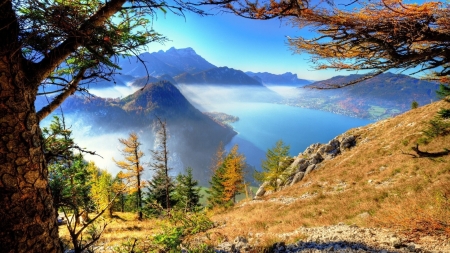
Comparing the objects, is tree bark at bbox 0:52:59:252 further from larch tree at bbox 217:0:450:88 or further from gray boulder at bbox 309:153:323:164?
gray boulder at bbox 309:153:323:164

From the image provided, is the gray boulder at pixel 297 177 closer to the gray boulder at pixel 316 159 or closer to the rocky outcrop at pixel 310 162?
the rocky outcrop at pixel 310 162

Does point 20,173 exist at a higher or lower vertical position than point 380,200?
higher

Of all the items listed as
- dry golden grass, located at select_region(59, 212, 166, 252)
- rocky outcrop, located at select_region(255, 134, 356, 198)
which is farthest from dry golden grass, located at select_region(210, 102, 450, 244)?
rocky outcrop, located at select_region(255, 134, 356, 198)

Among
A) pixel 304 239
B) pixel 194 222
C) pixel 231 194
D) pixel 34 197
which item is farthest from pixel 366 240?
pixel 231 194

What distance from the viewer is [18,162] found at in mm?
1606

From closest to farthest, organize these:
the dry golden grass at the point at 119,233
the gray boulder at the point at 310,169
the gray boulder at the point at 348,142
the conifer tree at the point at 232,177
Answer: the dry golden grass at the point at 119,233 < the gray boulder at the point at 310,169 < the gray boulder at the point at 348,142 < the conifer tree at the point at 232,177

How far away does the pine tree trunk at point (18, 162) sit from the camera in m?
1.53

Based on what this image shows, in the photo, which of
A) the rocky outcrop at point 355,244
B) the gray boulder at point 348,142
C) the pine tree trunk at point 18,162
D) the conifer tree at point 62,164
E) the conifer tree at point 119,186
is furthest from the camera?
the gray boulder at point 348,142

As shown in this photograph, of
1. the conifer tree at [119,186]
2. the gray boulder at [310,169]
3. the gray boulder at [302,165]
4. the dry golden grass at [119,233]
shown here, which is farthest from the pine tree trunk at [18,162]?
the gray boulder at [302,165]

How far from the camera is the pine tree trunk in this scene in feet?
5.03

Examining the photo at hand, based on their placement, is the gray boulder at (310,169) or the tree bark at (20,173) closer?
the tree bark at (20,173)

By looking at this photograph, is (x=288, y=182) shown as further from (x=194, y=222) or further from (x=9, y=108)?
(x=9, y=108)

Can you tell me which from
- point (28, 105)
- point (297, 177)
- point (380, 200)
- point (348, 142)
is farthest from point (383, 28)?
point (348, 142)

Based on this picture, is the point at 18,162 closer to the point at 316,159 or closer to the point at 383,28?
the point at 383,28
